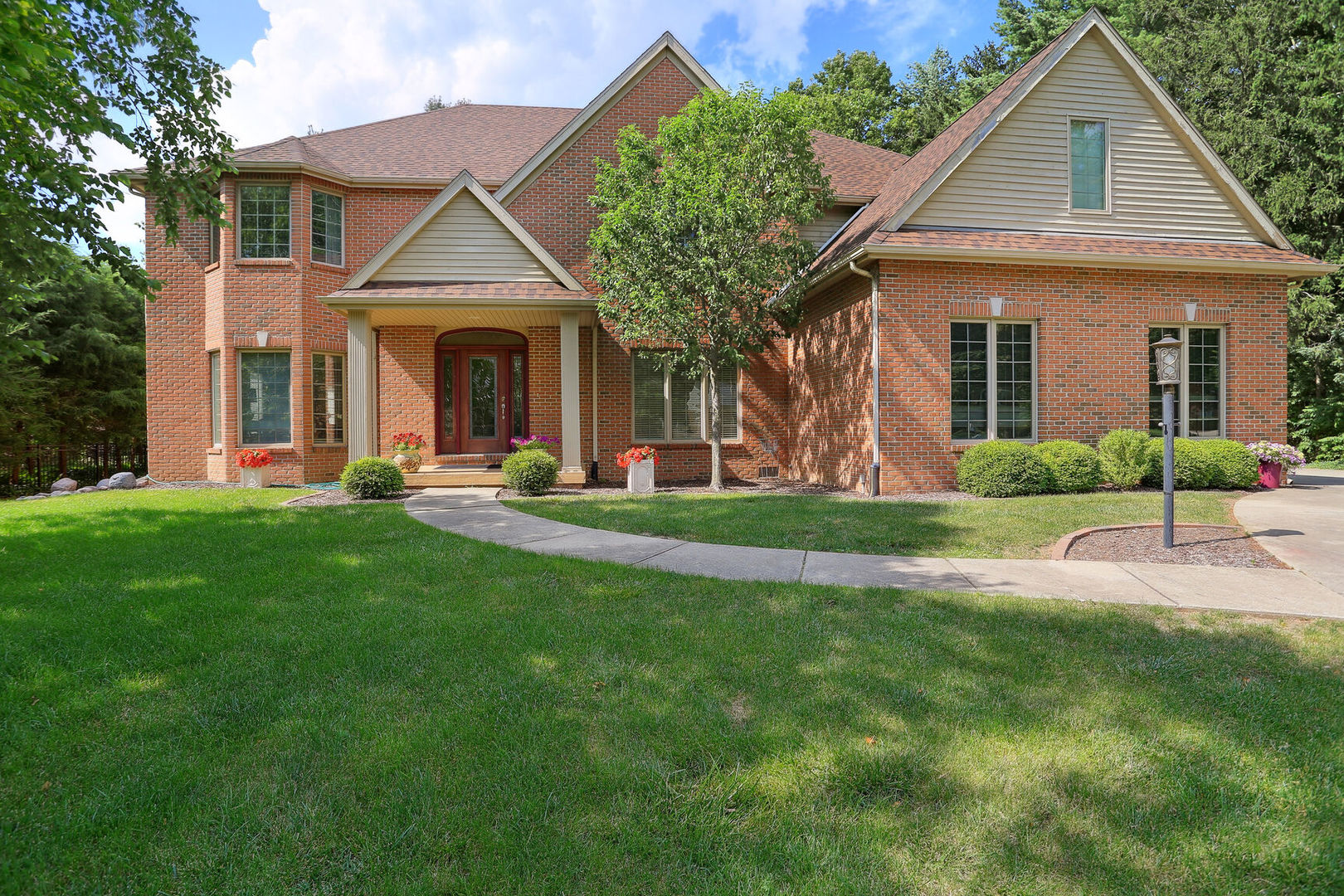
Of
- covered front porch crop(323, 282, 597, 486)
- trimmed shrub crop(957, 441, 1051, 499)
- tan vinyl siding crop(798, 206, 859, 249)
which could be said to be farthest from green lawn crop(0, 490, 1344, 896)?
Result: tan vinyl siding crop(798, 206, 859, 249)

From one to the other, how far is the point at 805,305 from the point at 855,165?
516 centimetres

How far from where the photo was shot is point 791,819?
7.73 ft

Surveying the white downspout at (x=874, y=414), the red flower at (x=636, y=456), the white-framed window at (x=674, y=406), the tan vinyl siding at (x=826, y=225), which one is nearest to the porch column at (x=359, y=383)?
the red flower at (x=636, y=456)

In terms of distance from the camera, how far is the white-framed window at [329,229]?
1493cm

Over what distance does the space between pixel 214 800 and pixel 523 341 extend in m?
13.3

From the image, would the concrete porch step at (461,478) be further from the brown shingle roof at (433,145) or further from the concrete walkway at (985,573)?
the brown shingle roof at (433,145)

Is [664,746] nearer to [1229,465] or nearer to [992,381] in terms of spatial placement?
[992,381]

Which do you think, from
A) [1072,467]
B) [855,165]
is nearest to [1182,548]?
[1072,467]

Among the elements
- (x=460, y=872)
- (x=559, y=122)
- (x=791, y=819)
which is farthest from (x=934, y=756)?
(x=559, y=122)

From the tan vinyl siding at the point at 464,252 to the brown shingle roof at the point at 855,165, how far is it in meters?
7.23

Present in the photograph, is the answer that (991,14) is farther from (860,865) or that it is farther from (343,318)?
(860,865)

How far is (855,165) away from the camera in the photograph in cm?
1717

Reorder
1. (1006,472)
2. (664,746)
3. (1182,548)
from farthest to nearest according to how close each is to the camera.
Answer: (1006,472) < (1182,548) < (664,746)

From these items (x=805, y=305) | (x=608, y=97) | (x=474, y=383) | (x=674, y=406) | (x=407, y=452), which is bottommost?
(x=407, y=452)
